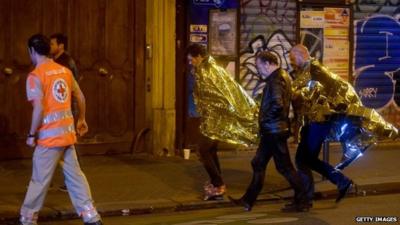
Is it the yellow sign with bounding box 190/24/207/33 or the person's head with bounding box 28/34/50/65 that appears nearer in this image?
the person's head with bounding box 28/34/50/65

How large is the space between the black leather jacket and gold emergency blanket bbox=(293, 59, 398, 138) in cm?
58

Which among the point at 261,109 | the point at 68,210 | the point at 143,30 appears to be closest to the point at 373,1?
the point at 143,30

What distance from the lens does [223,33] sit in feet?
41.2

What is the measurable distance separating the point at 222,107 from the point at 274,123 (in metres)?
0.93

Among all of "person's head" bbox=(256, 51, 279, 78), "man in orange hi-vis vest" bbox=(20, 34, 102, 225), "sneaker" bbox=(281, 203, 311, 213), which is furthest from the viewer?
"sneaker" bbox=(281, 203, 311, 213)

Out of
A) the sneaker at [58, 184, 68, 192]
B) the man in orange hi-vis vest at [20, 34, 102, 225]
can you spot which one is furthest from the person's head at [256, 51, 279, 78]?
the sneaker at [58, 184, 68, 192]

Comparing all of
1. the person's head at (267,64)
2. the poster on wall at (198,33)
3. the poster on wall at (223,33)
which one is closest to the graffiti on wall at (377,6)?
the poster on wall at (223,33)

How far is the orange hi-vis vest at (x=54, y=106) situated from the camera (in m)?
7.20

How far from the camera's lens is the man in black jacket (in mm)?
8375

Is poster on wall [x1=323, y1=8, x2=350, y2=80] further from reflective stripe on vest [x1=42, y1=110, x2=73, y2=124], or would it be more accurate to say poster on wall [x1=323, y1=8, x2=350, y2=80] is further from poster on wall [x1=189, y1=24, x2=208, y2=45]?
reflective stripe on vest [x1=42, y1=110, x2=73, y2=124]

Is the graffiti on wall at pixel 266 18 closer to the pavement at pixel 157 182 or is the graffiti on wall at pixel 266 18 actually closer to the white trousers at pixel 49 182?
the pavement at pixel 157 182

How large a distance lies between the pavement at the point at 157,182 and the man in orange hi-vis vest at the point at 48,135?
4.08ft

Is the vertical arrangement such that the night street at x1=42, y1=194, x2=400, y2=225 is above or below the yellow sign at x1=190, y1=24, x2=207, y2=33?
below

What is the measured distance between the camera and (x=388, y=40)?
1410cm
